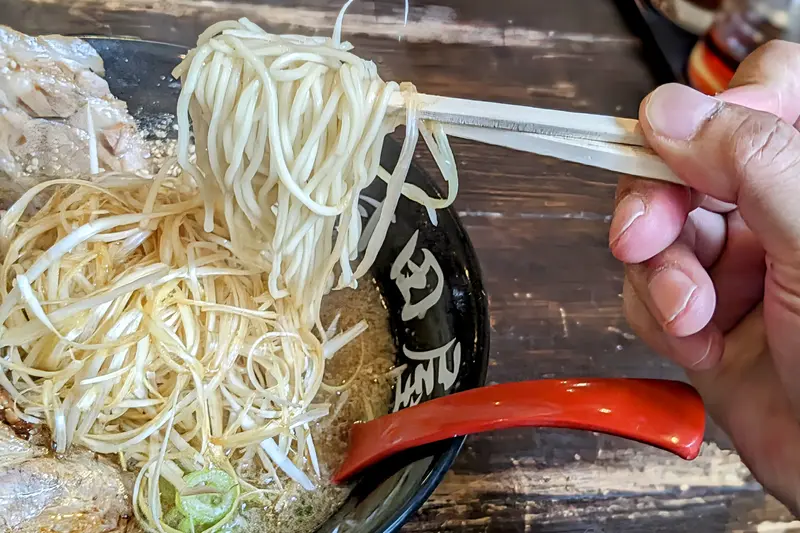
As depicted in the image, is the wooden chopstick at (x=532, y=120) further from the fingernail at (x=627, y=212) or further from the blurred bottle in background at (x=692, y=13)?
the blurred bottle in background at (x=692, y=13)

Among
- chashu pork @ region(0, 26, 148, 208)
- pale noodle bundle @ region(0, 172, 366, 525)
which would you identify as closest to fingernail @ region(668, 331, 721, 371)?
pale noodle bundle @ region(0, 172, 366, 525)

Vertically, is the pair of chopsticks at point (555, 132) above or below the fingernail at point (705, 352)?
above

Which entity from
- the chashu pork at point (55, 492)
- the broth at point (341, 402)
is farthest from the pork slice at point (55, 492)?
the broth at point (341, 402)

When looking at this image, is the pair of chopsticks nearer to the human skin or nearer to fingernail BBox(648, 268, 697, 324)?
the human skin

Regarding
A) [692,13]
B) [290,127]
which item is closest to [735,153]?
[290,127]

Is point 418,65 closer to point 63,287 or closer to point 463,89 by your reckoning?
point 463,89

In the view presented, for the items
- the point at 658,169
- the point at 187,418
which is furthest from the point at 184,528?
the point at 658,169
